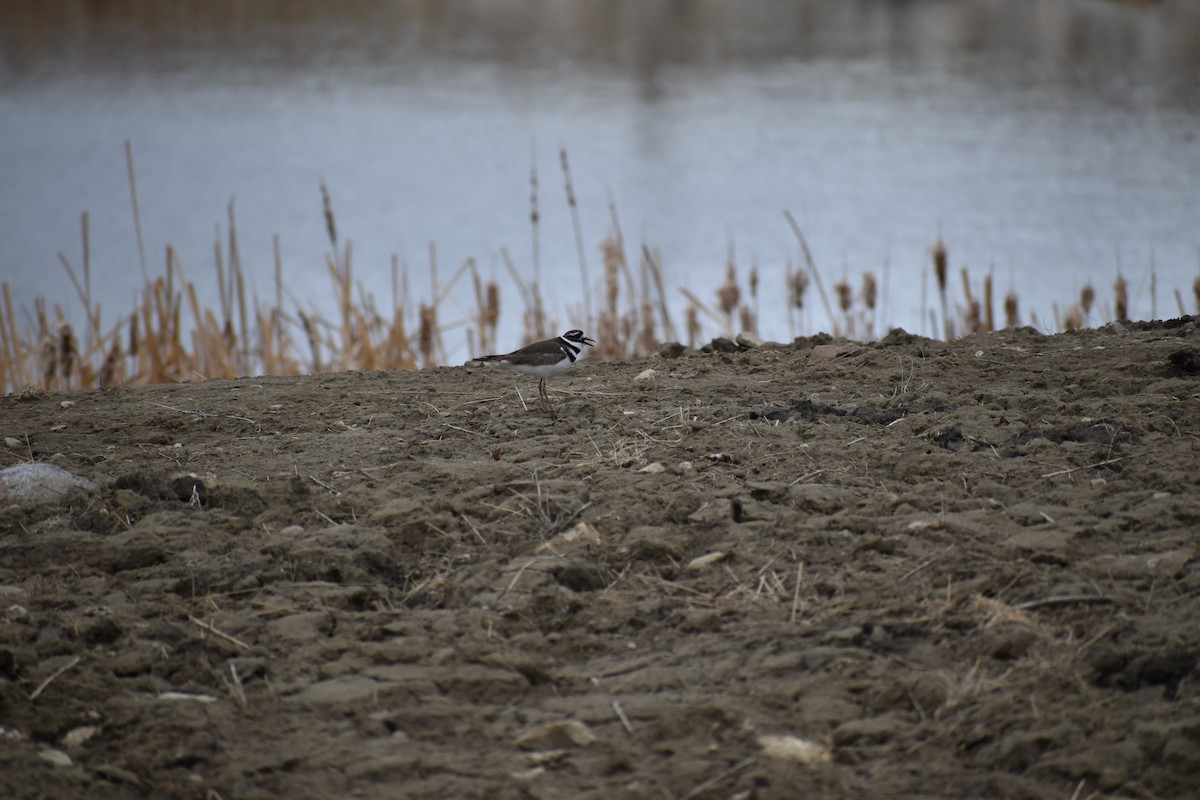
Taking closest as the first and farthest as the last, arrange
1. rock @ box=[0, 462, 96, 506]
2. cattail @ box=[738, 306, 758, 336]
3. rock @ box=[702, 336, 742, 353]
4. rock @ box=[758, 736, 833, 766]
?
1. rock @ box=[758, 736, 833, 766]
2. rock @ box=[0, 462, 96, 506]
3. rock @ box=[702, 336, 742, 353]
4. cattail @ box=[738, 306, 758, 336]

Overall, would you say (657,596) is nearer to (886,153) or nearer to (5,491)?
(5,491)

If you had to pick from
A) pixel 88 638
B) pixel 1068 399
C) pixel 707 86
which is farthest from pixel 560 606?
pixel 707 86

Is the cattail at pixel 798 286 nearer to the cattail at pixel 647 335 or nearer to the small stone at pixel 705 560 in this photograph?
the cattail at pixel 647 335

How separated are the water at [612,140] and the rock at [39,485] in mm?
2335

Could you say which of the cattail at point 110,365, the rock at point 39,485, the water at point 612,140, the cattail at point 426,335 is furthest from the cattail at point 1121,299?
the cattail at point 110,365

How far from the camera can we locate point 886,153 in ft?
17.4

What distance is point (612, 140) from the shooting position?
5.44 m

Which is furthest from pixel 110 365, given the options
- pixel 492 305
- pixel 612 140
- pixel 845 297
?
pixel 612 140

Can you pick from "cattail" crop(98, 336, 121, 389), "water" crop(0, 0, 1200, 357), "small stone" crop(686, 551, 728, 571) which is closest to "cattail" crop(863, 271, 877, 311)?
"water" crop(0, 0, 1200, 357)

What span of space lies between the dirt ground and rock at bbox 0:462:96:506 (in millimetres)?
47

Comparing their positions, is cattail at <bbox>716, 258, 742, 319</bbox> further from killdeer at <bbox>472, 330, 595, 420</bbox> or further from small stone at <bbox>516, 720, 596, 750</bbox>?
small stone at <bbox>516, 720, 596, 750</bbox>

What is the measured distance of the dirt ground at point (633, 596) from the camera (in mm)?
1154

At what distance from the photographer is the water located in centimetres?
459

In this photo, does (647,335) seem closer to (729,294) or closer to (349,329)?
(729,294)
